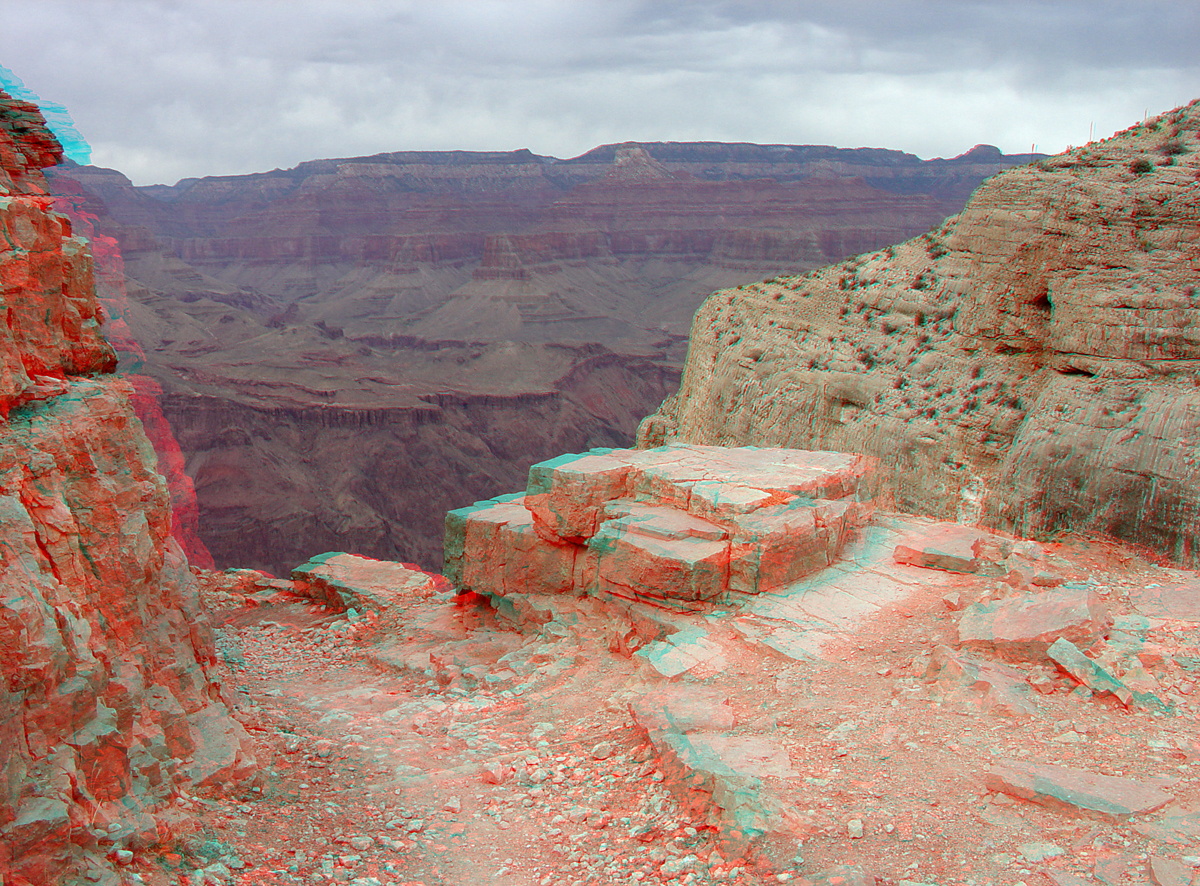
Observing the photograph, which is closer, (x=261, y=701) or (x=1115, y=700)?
(x=1115, y=700)

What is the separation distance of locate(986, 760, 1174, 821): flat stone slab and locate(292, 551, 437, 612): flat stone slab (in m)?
11.3

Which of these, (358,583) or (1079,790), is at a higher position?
(1079,790)

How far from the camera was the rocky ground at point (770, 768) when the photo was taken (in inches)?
197

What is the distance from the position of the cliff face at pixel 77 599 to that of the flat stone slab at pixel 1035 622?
20.3 ft

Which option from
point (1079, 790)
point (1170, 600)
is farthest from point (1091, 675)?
point (1170, 600)

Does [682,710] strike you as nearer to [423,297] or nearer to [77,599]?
[77,599]

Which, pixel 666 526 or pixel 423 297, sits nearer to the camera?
pixel 666 526

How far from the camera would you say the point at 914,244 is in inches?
785

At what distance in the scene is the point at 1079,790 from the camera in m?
5.19

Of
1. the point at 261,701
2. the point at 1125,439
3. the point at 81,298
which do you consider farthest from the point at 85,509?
the point at 1125,439

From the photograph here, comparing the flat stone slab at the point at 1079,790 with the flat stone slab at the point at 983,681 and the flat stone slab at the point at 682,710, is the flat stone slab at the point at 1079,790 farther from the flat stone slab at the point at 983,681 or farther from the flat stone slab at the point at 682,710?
the flat stone slab at the point at 682,710

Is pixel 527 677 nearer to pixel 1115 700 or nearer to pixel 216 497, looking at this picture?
pixel 1115 700

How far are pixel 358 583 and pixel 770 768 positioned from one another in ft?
38.8

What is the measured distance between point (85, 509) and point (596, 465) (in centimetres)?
610
